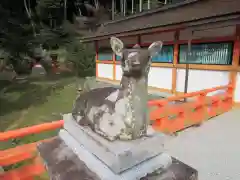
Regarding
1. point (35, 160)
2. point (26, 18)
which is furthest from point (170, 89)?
point (26, 18)

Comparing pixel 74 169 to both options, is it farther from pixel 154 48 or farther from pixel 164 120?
pixel 164 120

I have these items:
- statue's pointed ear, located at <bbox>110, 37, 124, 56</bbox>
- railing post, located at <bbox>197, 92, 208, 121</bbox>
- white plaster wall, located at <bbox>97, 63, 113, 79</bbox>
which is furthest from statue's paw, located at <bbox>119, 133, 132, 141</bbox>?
white plaster wall, located at <bbox>97, 63, 113, 79</bbox>

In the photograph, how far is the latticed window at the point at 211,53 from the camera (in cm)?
555

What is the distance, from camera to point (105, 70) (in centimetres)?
1198

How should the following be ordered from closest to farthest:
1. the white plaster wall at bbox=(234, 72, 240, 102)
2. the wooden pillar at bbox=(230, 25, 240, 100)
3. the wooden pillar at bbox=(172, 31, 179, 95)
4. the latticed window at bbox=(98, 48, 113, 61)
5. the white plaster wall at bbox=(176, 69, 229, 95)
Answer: the wooden pillar at bbox=(230, 25, 240, 100)
the white plaster wall at bbox=(234, 72, 240, 102)
the white plaster wall at bbox=(176, 69, 229, 95)
the wooden pillar at bbox=(172, 31, 179, 95)
the latticed window at bbox=(98, 48, 113, 61)

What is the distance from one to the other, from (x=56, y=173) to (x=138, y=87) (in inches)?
37.1

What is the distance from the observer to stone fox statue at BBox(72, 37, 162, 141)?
3.93 feet

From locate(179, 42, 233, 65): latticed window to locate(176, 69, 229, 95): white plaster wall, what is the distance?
361mm

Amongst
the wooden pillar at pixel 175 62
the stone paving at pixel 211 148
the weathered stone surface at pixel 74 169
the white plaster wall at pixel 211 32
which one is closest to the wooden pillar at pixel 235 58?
the white plaster wall at pixel 211 32

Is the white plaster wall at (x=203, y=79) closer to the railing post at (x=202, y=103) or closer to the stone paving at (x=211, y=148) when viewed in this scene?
the stone paving at (x=211, y=148)

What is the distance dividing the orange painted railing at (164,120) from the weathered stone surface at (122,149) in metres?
0.74

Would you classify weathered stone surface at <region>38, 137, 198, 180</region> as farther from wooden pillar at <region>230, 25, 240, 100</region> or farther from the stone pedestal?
wooden pillar at <region>230, 25, 240, 100</region>

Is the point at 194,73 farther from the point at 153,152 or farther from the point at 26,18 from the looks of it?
the point at 26,18

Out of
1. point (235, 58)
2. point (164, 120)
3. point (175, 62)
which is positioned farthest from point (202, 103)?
point (175, 62)
